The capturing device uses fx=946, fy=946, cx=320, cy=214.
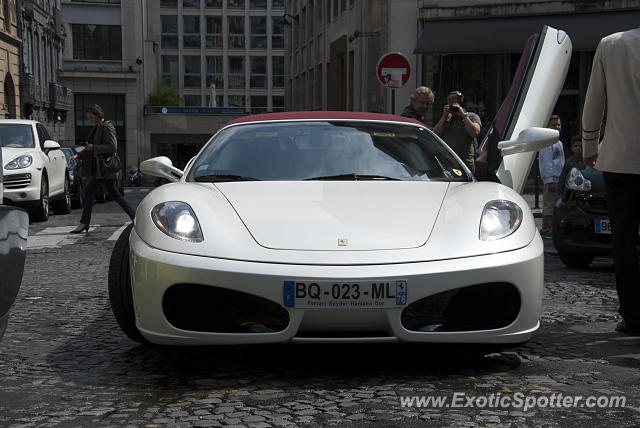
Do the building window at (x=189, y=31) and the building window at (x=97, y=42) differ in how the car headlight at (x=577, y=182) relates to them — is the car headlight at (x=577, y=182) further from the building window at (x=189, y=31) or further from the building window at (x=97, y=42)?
the building window at (x=189, y=31)

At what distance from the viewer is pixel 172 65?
285 feet

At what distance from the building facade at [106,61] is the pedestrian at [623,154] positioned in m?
55.1

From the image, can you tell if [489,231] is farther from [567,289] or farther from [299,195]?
[567,289]

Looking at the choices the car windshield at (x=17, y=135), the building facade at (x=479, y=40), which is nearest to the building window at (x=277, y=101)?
the building facade at (x=479, y=40)

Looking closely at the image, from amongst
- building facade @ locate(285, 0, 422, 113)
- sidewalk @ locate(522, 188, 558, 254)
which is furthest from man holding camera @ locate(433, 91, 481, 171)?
building facade @ locate(285, 0, 422, 113)

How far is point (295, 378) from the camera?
389cm

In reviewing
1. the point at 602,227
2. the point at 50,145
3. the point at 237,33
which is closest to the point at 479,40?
the point at 50,145

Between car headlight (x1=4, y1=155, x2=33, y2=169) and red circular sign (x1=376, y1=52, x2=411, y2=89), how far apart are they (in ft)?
18.8

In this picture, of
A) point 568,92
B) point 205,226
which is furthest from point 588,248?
point 568,92

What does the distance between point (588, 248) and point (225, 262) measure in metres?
4.74

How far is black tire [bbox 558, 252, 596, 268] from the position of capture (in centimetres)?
828

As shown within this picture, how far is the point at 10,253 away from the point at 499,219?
2217mm

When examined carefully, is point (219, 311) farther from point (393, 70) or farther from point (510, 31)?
point (510, 31)

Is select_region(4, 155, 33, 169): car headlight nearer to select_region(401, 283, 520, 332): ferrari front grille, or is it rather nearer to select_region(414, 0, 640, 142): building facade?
select_region(414, 0, 640, 142): building facade
